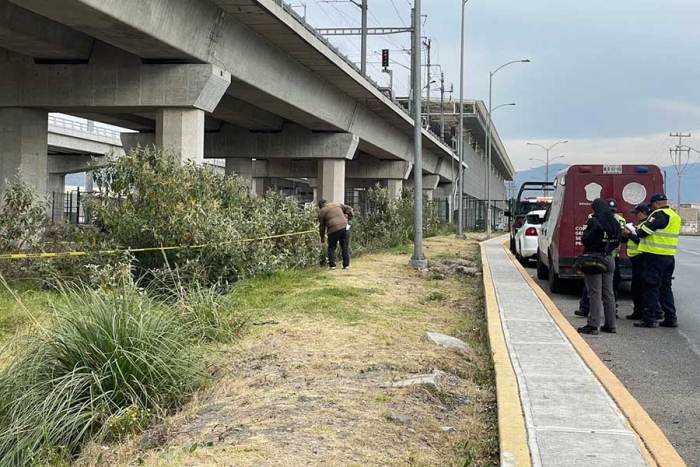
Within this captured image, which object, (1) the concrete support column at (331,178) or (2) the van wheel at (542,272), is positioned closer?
(2) the van wheel at (542,272)

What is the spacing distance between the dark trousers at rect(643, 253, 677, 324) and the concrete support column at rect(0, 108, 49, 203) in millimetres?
14725

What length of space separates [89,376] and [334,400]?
5.98 feet

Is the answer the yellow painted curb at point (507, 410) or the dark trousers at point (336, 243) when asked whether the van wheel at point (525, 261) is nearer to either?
the dark trousers at point (336, 243)

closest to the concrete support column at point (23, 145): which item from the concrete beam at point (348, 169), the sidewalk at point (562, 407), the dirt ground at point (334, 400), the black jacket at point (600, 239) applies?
the dirt ground at point (334, 400)

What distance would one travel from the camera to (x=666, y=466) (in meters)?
4.50

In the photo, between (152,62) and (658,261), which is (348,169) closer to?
(152,62)

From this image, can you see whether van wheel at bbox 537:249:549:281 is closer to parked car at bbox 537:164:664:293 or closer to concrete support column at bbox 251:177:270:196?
parked car at bbox 537:164:664:293

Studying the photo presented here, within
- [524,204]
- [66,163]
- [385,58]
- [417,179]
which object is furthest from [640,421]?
[66,163]

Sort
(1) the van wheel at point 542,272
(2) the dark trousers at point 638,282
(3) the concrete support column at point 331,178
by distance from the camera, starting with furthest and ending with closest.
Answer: (3) the concrete support column at point 331,178 → (1) the van wheel at point 542,272 → (2) the dark trousers at point 638,282

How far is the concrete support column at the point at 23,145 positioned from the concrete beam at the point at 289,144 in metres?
13.2

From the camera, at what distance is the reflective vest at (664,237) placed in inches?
412

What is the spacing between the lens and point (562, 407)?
18.7 ft

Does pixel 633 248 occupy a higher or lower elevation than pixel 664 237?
lower

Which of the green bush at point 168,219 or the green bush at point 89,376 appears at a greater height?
the green bush at point 168,219
